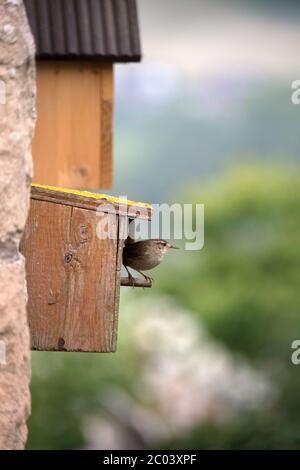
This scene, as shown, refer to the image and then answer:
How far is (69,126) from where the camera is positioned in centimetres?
551

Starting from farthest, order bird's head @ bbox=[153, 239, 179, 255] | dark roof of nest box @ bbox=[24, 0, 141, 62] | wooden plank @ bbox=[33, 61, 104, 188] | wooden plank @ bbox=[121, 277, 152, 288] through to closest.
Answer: wooden plank @ bbox=[33, 61, 104, 188] → dark roof of nest box @ bbox=[24, 0, 141, 62] → bird's head @ bbox=[153, 239, 179, 255] → wooden plank @ bbox=[121, 277, 152, 288]

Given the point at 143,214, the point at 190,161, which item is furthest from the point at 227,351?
the point at 143,214

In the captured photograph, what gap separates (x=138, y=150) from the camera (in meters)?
13.9

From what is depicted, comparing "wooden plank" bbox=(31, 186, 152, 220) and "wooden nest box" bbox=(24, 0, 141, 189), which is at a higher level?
"wooden nest box" bbox=(24, 0, 141, 189)

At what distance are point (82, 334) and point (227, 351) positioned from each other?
8066mm

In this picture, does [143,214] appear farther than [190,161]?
No

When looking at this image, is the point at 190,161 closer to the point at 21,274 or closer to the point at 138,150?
the point at 138,150

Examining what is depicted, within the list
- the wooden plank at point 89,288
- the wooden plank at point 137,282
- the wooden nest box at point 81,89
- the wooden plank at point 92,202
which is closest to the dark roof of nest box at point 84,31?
the wooden nest box at point 81,89

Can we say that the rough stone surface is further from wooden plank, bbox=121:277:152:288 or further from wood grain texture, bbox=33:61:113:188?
wood grain texture, bbox=33:61:113:188

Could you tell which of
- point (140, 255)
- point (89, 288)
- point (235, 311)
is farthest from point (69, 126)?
point (235, 311)

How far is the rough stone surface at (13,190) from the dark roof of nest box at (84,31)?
2567 mm

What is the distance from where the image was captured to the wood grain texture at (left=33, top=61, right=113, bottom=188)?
5.47 meters

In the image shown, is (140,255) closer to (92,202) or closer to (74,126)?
(92,202)

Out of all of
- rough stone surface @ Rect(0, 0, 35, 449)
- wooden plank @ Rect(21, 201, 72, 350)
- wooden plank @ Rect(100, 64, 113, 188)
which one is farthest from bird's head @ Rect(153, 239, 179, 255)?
rough stone surface @ Rect(0, 0, 35, 449)
